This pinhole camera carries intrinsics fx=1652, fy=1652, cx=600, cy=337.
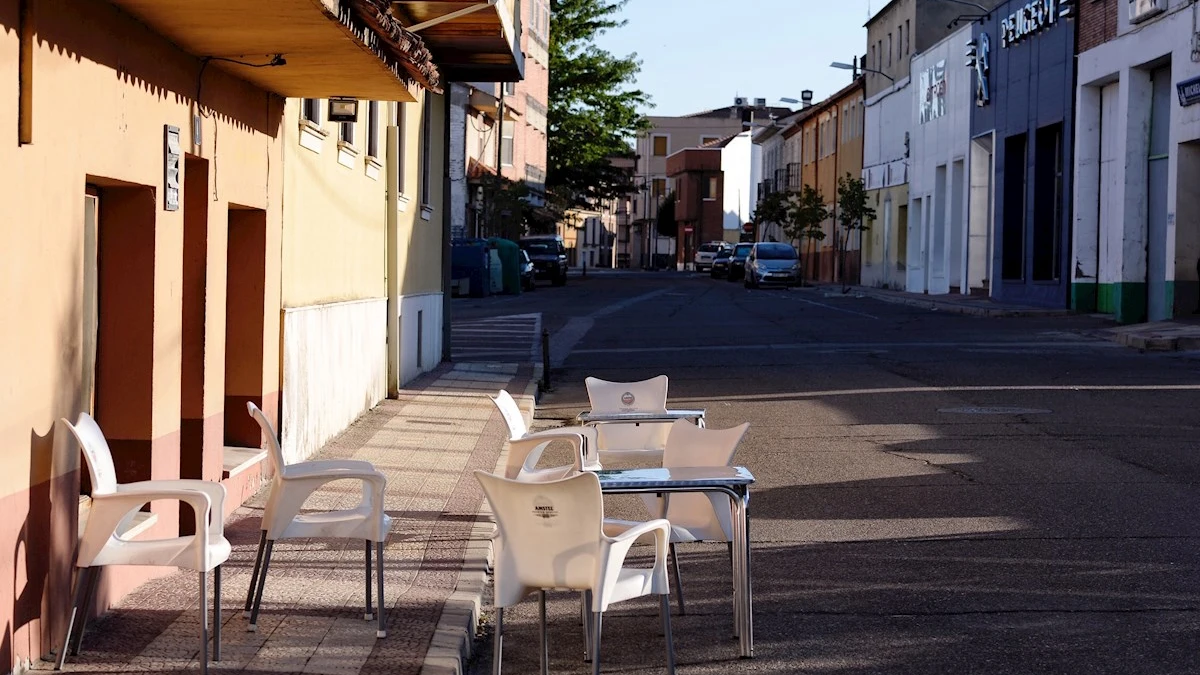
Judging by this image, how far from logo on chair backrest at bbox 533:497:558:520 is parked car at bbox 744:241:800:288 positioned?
55090mm

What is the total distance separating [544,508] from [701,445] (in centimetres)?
185

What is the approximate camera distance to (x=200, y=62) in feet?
29.6

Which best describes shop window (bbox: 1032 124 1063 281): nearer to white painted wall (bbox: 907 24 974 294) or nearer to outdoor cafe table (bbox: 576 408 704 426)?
white painted wall (bbox: 907 24 974 294)

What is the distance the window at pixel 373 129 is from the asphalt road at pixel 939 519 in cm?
315

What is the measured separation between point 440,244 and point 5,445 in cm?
1640

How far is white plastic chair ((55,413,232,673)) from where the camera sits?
19.3ft

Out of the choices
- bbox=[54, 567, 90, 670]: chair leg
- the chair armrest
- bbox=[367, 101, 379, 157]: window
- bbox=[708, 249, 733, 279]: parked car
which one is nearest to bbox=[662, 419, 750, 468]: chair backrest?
the chair armrest

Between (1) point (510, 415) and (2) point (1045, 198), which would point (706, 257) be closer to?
(2) point (1045, 198)

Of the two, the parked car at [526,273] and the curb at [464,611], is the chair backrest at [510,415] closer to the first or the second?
the curb at [464,611]

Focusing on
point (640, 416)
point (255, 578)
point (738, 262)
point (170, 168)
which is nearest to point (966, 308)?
point (640, 416)

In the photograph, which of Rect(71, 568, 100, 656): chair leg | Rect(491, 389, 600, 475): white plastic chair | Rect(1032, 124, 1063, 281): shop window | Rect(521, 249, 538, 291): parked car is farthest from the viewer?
Rect(521, 249, 538, 291): parked car

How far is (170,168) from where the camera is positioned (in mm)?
8305

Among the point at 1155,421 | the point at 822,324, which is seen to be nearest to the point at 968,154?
the point at 822,324

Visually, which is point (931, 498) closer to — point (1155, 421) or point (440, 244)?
point (1155, 421)
